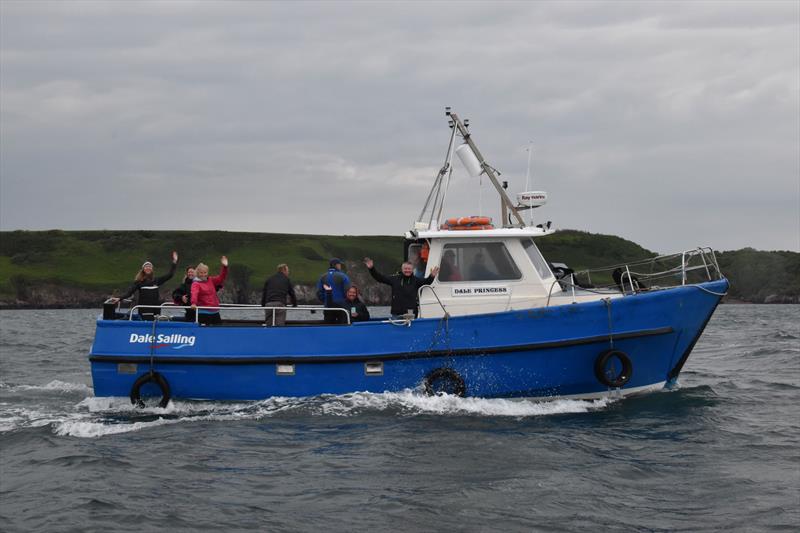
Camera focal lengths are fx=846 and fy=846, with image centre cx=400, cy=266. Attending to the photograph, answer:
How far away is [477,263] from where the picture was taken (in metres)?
12.9

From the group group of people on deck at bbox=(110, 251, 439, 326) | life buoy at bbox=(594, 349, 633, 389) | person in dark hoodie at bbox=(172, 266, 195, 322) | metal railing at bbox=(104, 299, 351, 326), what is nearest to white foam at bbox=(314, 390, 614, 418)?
life buoy at bbox=(594, 349, 633, 389)

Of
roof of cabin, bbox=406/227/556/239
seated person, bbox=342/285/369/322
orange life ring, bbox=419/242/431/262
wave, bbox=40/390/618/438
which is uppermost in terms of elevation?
roof of cabin, bbox=406/227/556/239

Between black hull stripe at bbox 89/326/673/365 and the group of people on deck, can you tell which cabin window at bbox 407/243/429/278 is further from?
black hull stripe at bbox 89/326/673/365

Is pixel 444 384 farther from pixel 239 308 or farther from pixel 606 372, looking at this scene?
pixel 239 308

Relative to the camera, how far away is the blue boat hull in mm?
11836

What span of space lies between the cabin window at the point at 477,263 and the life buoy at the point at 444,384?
1645 mm

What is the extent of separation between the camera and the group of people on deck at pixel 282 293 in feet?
41.3

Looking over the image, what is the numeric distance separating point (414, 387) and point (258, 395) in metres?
2.31

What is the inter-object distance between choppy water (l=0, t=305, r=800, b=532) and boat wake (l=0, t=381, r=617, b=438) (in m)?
0.03

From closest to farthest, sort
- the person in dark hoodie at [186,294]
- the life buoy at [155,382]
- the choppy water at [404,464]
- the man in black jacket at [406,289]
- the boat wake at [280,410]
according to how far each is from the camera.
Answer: the choppy water at [404,464], the boat wake at [280,410], the life buoy at [155,382], the man in black jacket at [406,289], the person in dark hoodie at [186,294]

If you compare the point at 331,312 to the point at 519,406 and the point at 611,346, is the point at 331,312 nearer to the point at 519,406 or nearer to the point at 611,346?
the point at 519,406

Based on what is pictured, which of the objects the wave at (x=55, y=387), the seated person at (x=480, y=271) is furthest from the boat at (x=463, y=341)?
the wave at (x=55, y=387)

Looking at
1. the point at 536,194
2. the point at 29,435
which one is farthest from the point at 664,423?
the point at 29,435

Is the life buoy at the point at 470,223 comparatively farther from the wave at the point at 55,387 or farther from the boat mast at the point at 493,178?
the wave at the point at 55,387
